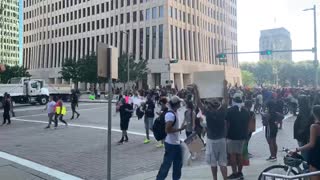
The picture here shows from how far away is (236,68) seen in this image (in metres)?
102

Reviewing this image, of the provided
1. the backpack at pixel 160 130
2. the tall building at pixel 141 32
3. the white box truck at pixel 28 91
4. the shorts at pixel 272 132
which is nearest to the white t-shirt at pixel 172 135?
the backpack at pixel 160 130

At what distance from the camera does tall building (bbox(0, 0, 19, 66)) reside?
51.5 meters

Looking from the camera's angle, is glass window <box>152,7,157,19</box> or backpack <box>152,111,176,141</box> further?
glass window <box>152,7,157,19</box>

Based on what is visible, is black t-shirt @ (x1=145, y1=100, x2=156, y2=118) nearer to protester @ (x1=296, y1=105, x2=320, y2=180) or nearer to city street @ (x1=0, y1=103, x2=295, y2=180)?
city street @ (x1=0, y1=103, x2=295, y2=180)

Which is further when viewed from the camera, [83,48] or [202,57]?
[83,48]

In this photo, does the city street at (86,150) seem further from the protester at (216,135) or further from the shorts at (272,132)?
the protester at (216,135)

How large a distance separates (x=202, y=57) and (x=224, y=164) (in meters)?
73.0

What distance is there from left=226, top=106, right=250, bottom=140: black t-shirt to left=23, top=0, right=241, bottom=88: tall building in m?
59.4

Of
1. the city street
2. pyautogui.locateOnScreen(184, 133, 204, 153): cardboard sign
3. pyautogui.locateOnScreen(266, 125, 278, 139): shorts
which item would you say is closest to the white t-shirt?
pyautogui.locateOnScreen(184, 133, 204, 153): cardboard sign

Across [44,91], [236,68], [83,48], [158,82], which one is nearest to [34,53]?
[83,48]

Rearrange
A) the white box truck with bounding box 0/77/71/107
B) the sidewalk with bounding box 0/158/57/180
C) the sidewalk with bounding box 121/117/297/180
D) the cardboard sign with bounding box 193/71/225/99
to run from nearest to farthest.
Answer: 1. the cardboard sign with bounding box 193/71/225/99
2. the sidewalk with bounding box 121/117/297/180
3. the sidewalk with bounding box 0/158/57/180
4. the white box truck with bounding box 0/77/71/107

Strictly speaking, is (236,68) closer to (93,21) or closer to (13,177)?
(93,21)

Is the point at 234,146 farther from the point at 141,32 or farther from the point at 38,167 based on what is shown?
the point at 141,32

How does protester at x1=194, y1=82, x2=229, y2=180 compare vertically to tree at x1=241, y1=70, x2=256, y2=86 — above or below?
below
